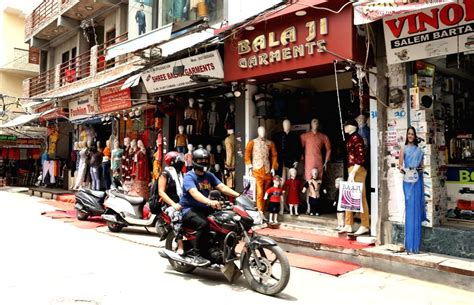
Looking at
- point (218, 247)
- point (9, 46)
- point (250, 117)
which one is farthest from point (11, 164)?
point (218, 247)

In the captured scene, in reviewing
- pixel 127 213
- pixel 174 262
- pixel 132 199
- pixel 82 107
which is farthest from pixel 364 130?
pixel 82 107

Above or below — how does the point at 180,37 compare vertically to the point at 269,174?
above

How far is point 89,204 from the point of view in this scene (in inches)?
416

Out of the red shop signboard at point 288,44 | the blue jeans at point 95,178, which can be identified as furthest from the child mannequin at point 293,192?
the blue jeans at point 95,178

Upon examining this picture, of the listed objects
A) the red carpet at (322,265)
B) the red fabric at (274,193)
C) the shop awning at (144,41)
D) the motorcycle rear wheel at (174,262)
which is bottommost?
the red carpet at (322,265)

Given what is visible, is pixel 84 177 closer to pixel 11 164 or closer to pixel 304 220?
pixel 304 220

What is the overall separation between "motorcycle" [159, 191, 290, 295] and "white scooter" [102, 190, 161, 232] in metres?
3.57

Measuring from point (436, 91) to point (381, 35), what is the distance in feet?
4.52

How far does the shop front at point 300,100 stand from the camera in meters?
7.12

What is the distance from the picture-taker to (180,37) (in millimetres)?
10102

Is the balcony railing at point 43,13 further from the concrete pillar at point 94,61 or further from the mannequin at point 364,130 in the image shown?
the mannequin at point 364,130

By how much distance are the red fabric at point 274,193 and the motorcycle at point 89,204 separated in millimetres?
4715

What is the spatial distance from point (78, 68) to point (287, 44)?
46.4ft

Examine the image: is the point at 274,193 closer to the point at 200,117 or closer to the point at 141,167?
the point at 200,117
